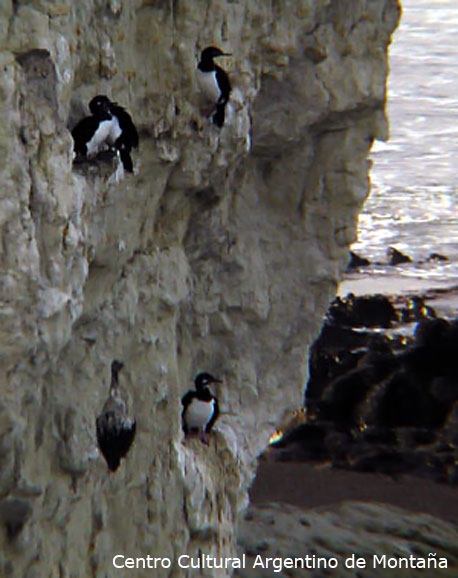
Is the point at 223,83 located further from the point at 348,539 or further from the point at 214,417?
the point at 348,539

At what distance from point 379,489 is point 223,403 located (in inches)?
108

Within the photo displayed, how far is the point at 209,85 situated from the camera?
216 inches

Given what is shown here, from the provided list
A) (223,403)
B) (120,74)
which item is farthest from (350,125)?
(120,74)

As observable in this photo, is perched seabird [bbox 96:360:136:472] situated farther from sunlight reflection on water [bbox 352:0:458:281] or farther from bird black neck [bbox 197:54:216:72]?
sunlight reflection on water [bbox 352:0:458:281]

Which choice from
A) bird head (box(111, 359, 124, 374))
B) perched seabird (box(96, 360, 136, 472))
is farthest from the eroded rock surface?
bird head (box(111, 359, 124, 374))

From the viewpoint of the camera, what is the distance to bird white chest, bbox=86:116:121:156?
4613 millimetres

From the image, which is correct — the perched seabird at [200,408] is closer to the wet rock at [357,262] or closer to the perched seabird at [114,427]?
the perched seabird at [114,427]

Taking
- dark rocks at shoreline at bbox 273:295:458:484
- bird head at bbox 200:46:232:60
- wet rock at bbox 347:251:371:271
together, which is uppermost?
bird head at bbox 200:46:232:60

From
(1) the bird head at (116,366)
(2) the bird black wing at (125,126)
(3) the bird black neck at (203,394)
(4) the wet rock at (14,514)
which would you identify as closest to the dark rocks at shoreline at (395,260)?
(3) the bird black neck at (203,394)

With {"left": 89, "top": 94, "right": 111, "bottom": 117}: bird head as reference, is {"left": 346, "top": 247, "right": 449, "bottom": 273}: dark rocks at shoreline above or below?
below

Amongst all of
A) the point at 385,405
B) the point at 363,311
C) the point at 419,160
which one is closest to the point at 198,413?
the point at 385,405

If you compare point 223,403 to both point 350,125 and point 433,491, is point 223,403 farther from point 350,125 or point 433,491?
point 433,491

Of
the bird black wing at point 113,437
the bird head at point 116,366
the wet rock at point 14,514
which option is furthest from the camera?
the bird head at point 116,366

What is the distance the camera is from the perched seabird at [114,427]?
5172mm
